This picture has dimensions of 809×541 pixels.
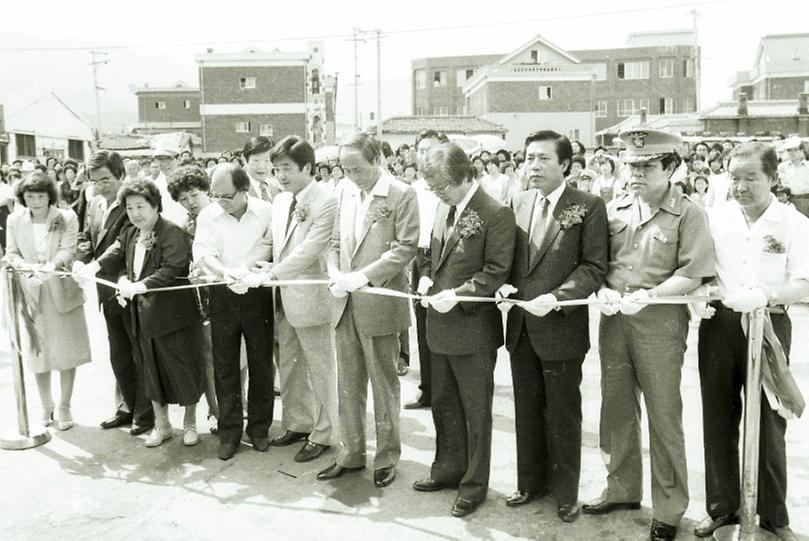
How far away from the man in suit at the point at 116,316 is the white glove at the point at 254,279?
123 centimetres

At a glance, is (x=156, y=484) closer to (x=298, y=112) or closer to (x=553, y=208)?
(x=553, y=208)

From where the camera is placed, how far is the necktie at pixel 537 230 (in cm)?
403

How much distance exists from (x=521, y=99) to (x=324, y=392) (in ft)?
161

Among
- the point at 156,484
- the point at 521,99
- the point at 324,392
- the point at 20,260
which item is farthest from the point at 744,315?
the point at 521,99

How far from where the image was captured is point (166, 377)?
533cm

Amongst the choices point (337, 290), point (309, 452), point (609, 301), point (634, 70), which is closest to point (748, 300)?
point (609, 301)

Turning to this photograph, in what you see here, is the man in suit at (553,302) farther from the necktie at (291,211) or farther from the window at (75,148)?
the window at (75,148)

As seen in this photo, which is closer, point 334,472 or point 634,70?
point 334,472

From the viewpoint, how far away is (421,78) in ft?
222

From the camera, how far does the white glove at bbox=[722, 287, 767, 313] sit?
3.42 meters

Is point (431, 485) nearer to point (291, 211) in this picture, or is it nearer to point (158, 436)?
point (291, 211)

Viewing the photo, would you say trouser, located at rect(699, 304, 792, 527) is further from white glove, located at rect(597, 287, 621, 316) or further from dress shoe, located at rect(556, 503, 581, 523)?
dress shoe, located at rect(556, 503, 581, 523)

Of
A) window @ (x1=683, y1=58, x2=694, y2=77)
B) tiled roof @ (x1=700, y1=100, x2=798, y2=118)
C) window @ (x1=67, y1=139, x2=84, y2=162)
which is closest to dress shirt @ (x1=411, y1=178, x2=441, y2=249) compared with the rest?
tiled roof @ (x1=700, y1=100, x2=798, y2=118)

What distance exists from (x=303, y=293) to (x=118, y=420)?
1.99 m
